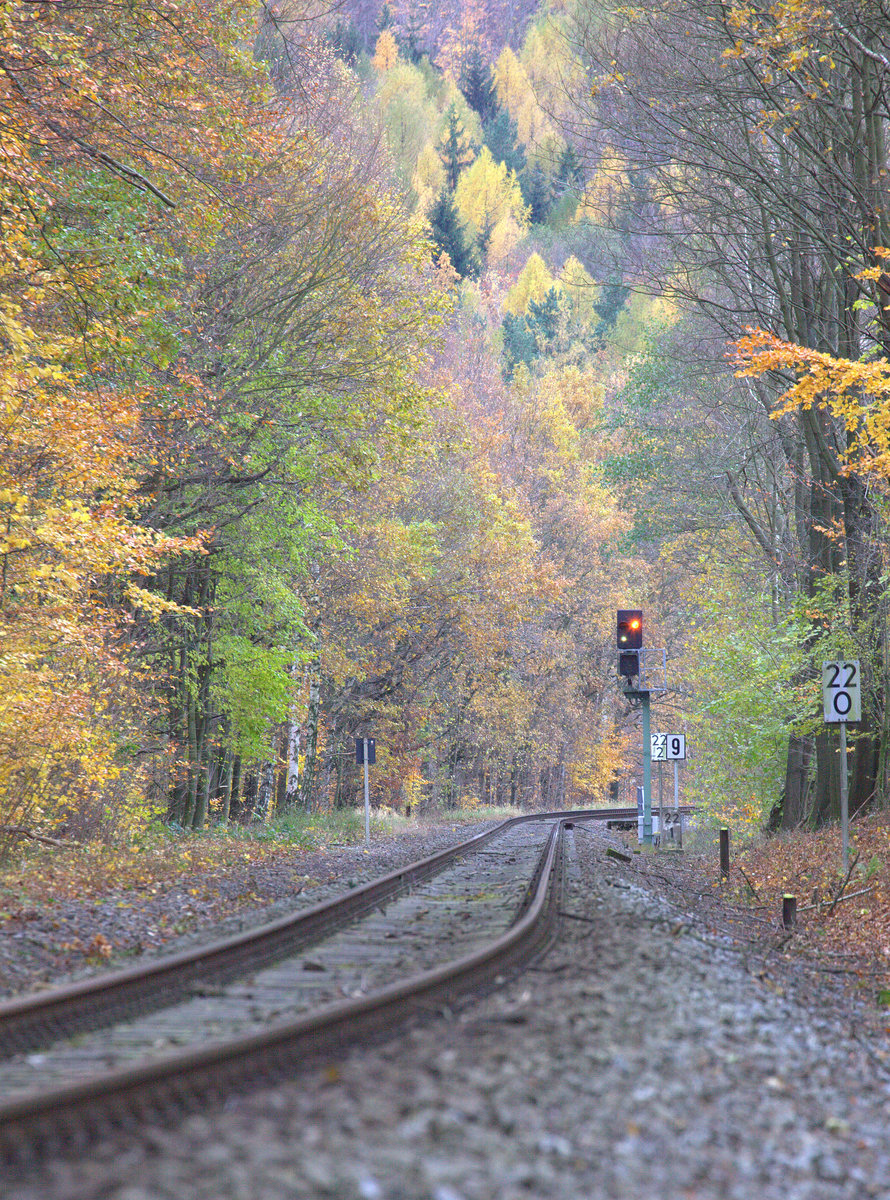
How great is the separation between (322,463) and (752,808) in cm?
1383

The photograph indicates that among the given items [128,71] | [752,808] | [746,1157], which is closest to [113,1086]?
[746,1157]

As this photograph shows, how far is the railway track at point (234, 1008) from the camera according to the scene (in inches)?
146

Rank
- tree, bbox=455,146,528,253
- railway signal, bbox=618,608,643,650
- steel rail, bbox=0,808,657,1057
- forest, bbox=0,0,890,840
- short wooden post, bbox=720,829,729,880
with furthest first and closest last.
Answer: tree, bbox=455,146,528,253 → railway signal, bbox=618,608,643,650 → short wooden post, bbox=720,829,729,880 → forest, bbox=0,0,890,840 → steel rail, bbox=0,808,657,1057

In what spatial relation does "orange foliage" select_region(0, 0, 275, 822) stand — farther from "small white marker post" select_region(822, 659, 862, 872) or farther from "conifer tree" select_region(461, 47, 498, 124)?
"conifer tree" select_region(461, 47, 498, 124)

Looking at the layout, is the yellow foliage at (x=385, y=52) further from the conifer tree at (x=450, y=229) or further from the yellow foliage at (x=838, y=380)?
the yellow foliage at (x=838, y=380)

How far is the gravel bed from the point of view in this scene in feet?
23.0

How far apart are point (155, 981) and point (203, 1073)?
2.32m

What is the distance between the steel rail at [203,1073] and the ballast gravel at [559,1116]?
0.17 metres

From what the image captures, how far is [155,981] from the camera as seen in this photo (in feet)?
20.4

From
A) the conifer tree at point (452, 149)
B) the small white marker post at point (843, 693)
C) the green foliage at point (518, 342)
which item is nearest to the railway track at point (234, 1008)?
the small white marker post at point (843, 693)

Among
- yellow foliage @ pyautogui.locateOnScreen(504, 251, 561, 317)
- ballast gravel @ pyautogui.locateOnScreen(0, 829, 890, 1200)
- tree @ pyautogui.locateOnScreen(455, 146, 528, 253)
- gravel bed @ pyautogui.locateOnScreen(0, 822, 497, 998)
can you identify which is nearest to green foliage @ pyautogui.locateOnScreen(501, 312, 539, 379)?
yellow foliage @ pyautogui.locateOnScreen(504, 251, 561, 317)

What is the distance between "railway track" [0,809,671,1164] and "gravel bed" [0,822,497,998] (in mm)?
664

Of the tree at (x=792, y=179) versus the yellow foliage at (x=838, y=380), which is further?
the tree at (x=792, y=179)

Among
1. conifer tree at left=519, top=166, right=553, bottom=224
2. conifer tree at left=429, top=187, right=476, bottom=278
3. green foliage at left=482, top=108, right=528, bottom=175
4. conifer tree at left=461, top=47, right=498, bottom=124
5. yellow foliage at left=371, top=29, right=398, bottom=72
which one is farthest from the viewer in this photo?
conifer tree at left=461, top=47, right=498, bottom=124
